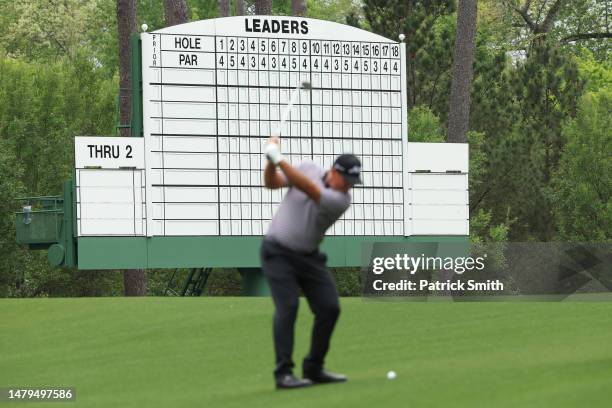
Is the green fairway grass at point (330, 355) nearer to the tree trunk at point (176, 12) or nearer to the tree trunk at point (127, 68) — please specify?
the tree trunk at point (127, 68)

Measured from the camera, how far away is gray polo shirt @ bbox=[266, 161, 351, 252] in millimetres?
10688

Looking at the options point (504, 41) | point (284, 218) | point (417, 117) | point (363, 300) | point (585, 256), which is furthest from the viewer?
point (504, 41)

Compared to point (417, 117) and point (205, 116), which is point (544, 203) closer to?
point (417, 117)

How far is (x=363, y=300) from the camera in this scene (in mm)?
19250

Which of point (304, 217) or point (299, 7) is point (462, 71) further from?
point (304, 217)

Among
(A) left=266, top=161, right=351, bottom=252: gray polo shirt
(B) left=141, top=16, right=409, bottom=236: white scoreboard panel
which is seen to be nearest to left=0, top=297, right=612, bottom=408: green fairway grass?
(A) left=266, top=161, right=351, bottom=252: gray polo shirt

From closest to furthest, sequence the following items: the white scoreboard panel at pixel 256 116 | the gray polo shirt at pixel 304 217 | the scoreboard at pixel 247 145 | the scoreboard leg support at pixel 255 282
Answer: the gray polo shirt at pixel 304 217, the scoreboard at pixel 247 145, the white scoreboard panel at pixel 256 116, the scoreboard leg support at pixel 255 282

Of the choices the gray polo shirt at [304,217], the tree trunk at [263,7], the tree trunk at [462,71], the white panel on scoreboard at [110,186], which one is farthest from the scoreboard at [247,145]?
the gray polo shirt at [304,217]

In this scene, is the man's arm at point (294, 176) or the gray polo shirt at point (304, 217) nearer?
the man's arm at point (294, 176)

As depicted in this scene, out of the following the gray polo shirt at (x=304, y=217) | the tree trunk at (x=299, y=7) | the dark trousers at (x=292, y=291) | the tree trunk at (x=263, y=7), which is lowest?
the dark trousers at (x=292, y=291)

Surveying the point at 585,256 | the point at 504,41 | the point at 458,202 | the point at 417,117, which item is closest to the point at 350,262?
the point at 458,202

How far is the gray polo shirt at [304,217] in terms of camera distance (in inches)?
421

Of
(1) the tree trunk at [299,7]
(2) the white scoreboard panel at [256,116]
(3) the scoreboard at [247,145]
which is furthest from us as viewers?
(1) the tree trunk at [299,7]

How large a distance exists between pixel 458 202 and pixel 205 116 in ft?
16.6
